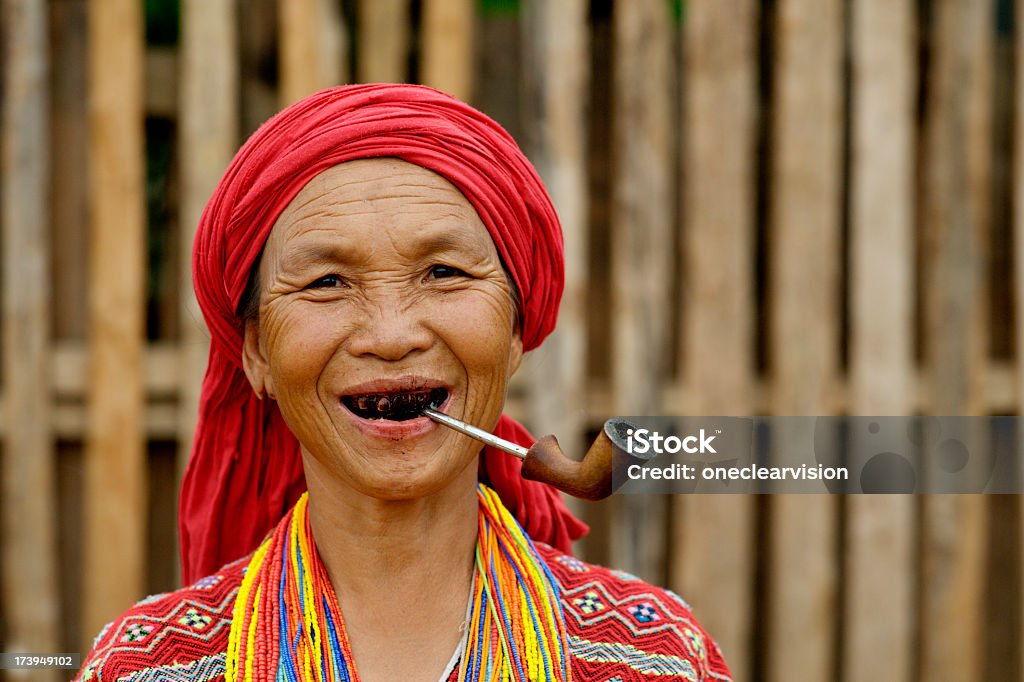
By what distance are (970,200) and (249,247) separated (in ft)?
8.93

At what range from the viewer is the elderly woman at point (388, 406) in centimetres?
181

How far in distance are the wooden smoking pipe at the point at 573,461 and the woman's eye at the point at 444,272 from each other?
22 centimetres

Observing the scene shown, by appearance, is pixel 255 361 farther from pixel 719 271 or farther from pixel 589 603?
pixel 719 271

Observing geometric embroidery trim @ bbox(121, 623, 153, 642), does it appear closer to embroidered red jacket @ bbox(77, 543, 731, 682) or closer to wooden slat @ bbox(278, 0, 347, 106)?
embroidered red jacket @ bbox(77, 543, 731, 682)

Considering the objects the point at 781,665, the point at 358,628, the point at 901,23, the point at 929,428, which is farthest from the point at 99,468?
the point at 901,23

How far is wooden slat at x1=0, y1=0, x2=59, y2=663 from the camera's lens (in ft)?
11.2

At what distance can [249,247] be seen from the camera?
191 cm

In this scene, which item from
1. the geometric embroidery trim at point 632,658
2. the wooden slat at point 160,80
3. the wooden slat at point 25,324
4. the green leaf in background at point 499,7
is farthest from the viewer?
the green leaf in background at point 499,7

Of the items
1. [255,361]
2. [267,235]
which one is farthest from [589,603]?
[267,235]

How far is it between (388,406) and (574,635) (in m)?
0.54

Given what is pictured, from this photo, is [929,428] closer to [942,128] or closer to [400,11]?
[942,128]

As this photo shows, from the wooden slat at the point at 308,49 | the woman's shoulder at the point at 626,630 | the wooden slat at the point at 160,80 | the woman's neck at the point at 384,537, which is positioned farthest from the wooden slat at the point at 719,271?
the woman's neck at the point at 384,537

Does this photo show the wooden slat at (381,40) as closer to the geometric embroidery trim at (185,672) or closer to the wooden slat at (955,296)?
the wooden slat at (955,296)

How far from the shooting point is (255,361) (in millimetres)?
1977
